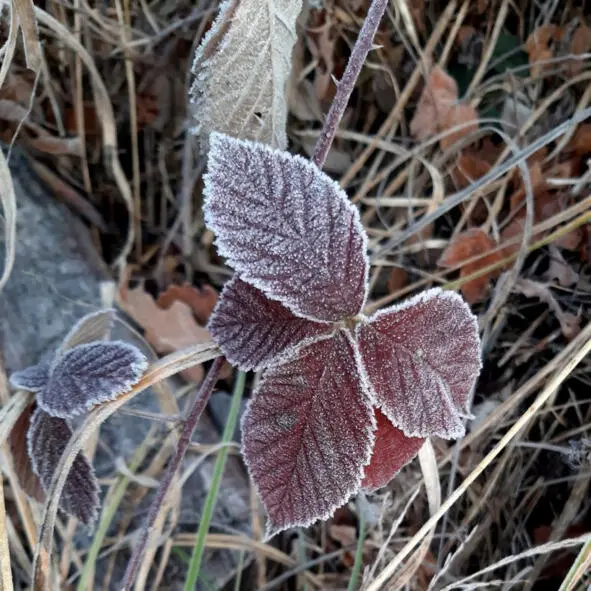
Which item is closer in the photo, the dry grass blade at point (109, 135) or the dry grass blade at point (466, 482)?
the dry grass blade at point (466, 482)

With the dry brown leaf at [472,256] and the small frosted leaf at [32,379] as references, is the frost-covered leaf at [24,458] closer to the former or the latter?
the small frosted leaf at [32,379]

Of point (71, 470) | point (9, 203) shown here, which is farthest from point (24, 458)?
point (9, 203)

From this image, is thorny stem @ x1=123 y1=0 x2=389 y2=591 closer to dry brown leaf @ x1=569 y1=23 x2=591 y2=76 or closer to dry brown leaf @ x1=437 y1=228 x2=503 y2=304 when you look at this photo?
dry brown leaf @ x1=437 y1=228 x2=503 y2=304

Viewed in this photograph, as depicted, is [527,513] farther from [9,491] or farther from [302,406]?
[9,491]

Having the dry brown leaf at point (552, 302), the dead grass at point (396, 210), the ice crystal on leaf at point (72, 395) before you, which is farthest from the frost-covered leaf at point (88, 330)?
the dry brown leaf at point (552, 302)

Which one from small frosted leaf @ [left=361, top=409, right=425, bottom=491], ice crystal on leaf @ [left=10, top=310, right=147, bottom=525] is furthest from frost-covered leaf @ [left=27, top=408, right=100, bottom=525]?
small frosted leaf @ [left=361, top=409, right=425, bottom=491]

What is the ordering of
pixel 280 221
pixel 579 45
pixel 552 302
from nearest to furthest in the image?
pixel 280 221 < pixel 552 302 < pixel 579 45

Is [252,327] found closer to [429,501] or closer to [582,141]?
[429,501]
